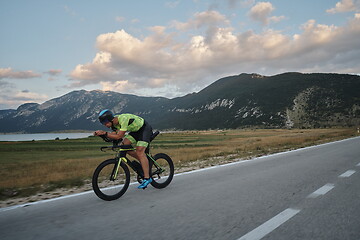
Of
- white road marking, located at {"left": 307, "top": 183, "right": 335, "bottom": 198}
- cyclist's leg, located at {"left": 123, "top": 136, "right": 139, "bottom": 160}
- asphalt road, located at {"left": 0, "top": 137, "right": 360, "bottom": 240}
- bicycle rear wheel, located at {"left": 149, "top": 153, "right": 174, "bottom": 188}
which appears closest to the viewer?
asphalt road, located at {"left": 0, "top": 137, "right": 360, "bottom": 240}

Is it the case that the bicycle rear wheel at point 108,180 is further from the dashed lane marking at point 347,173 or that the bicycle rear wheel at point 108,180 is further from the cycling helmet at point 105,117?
the dashed lane marking at point 347,173

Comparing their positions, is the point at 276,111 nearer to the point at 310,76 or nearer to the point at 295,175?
the point at 310,76

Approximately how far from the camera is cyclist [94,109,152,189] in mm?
5340

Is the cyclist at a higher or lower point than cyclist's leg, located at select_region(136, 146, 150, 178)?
higher

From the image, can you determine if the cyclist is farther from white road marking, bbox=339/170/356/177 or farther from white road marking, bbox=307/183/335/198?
white road marking, bbox=339/170/356/177

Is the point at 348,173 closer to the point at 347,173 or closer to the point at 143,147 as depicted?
the point at 347,173

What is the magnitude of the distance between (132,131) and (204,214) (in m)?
2.72

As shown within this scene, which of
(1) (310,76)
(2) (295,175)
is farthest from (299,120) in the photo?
(2) (295,175)

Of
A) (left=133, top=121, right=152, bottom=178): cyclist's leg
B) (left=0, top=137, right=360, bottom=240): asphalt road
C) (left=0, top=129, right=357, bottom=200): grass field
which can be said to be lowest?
(left=0, top=129, right=357, bottom=200): grass field

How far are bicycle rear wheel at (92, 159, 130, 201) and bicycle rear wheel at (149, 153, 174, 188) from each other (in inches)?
28.7

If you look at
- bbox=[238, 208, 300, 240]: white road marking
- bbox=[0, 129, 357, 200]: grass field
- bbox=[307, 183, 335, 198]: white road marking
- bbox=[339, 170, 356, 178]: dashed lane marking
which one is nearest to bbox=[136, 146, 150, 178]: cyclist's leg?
bbox=[238, 208, 300, 240]: white road marking

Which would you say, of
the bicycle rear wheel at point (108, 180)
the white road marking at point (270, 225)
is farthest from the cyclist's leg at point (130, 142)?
the white road marking at point (270, 225)

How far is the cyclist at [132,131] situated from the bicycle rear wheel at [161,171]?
1.15 ft

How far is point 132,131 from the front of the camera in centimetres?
595
